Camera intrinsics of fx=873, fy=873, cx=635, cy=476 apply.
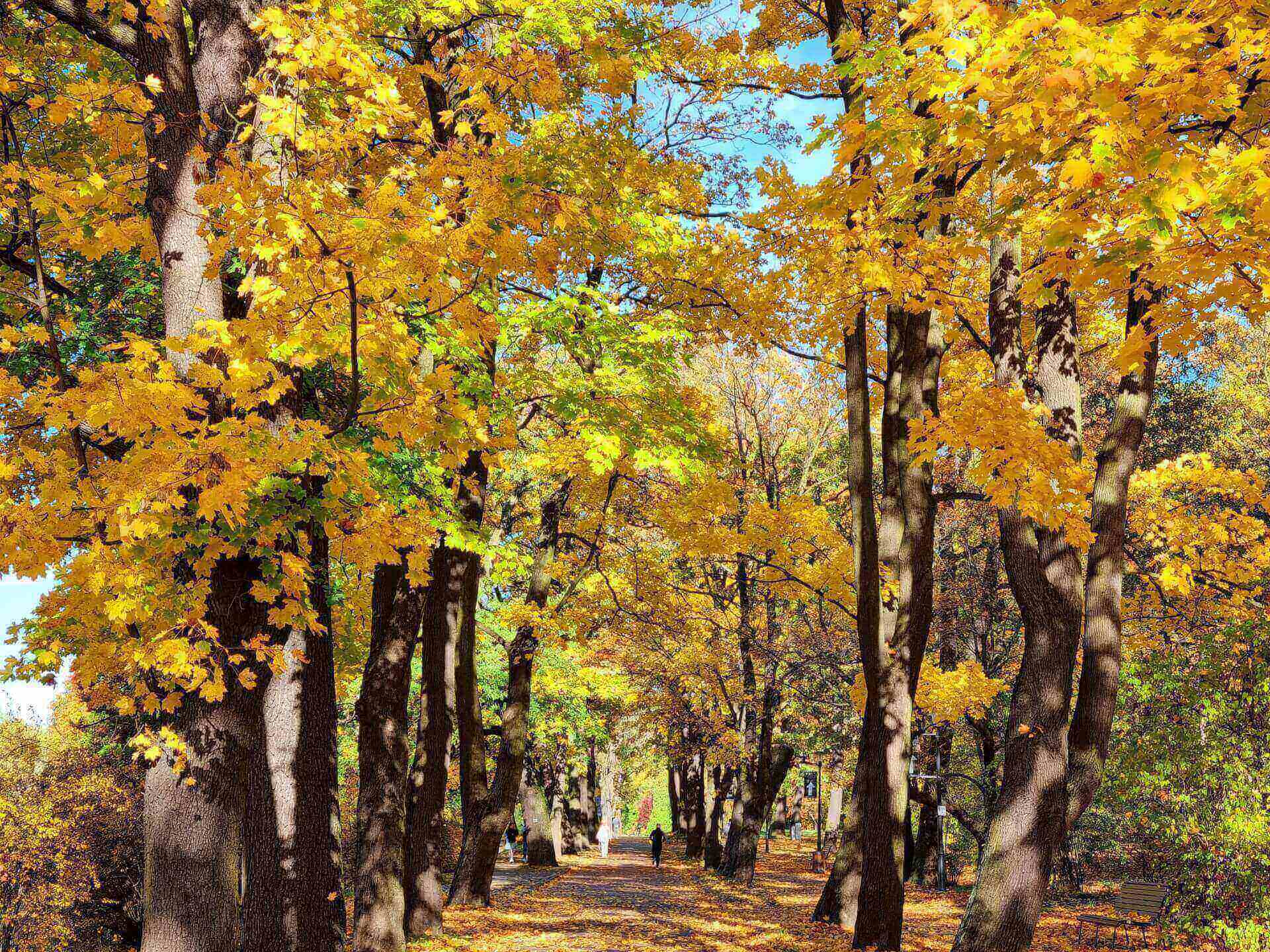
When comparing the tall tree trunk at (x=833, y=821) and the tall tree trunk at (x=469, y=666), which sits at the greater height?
the tall tree trunk at (x=469, y=666)

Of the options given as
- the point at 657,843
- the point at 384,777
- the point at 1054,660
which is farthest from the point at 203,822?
the point at 657,843

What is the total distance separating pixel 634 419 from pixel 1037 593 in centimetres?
466

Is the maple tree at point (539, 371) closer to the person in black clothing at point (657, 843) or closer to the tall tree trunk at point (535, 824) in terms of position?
the tall tree trunk at point (535, 824)

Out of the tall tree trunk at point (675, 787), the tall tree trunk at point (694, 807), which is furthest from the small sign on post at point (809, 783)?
the tall tree trunk at point (694, 807)

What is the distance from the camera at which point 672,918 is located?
14.7 metres

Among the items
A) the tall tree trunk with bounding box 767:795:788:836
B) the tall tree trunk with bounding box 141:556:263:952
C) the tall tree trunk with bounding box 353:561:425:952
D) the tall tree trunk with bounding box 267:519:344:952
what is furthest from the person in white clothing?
the tall tree trunk with bounding box 141:556:263:952

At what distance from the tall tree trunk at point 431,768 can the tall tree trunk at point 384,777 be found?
3.81ft

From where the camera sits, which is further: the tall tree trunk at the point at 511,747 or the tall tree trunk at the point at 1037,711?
the tall tree trunk at the point at 511,747

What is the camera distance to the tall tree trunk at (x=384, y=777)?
31.9ft

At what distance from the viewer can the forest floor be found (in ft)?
38.1

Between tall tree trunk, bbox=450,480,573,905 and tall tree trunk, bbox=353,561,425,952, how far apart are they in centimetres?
484

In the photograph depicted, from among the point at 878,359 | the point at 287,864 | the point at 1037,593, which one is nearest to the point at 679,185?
the point at 878,359

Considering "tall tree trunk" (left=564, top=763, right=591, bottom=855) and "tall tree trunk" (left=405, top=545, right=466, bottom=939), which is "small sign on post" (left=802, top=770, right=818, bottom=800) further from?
"tall tree trunk" (left=405, top=545, right=466, bottom=939)

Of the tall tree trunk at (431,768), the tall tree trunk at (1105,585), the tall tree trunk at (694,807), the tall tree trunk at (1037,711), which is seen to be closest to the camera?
the tall tree trunk at (1037,711)
